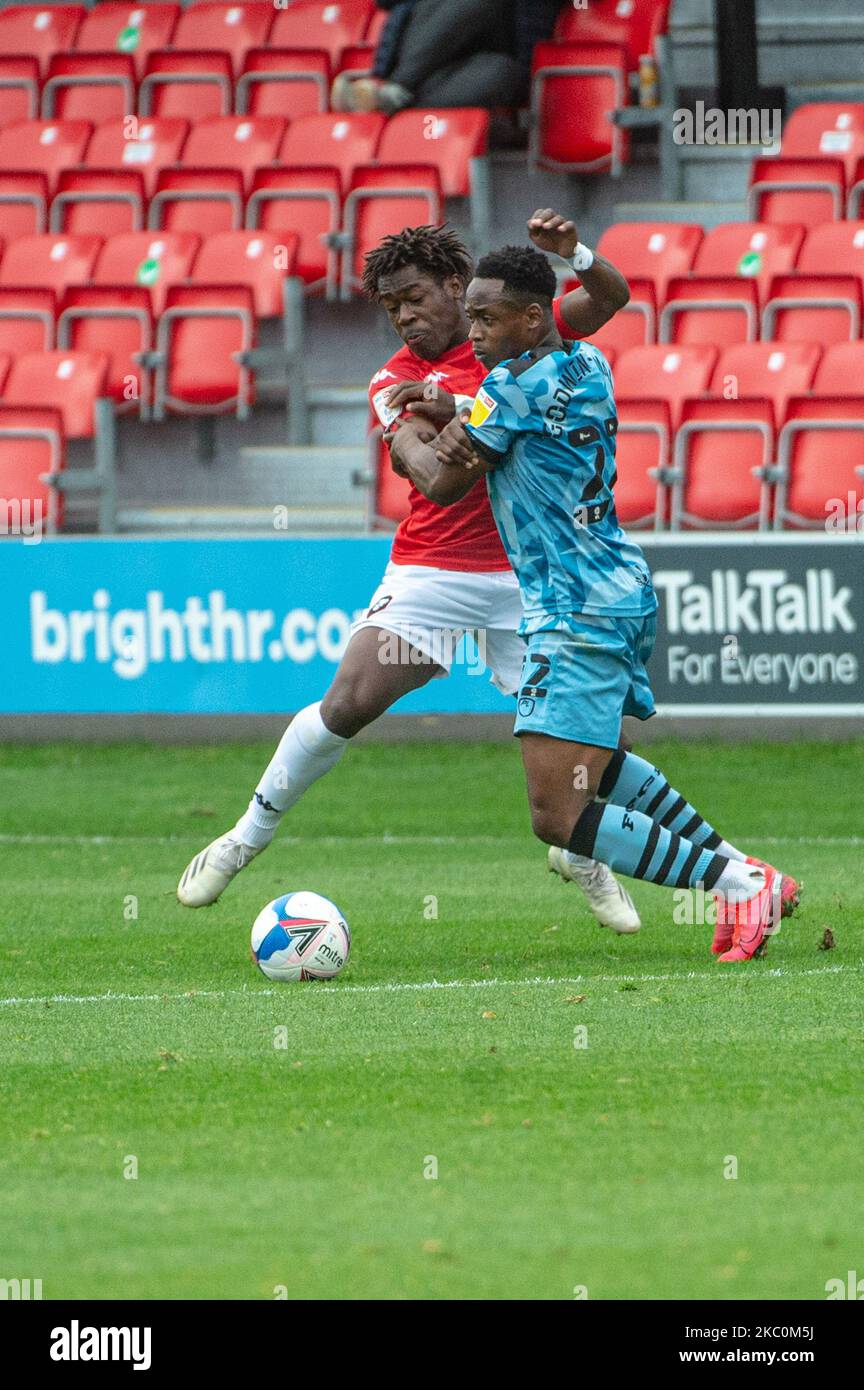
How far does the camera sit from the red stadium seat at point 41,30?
19.7 metres

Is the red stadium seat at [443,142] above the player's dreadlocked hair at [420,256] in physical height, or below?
above

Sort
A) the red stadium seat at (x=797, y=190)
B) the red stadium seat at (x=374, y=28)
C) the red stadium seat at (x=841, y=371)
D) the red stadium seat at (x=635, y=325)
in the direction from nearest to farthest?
the red stadium seat at (x=841, y=371) < the red stadium seat at (x=635, y=325) < the red stadium seat at (x=797, y=190) < the red stadium seat at (x=374, y=28)

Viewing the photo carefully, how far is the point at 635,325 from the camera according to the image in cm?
1527

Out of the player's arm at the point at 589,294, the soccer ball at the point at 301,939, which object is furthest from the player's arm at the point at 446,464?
the soccer ball at the point at 301,939

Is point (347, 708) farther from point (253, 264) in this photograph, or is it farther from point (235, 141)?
point (235, 141)

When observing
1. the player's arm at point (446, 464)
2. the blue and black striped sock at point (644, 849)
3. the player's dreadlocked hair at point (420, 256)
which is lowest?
the blue and black striped sock at point (644, 849)

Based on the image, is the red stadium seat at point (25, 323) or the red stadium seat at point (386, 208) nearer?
the red stadium seat at point (386, 208)

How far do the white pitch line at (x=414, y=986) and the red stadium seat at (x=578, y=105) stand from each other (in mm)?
11000

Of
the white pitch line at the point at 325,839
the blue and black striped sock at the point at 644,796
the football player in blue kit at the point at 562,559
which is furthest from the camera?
the white pitch line at the point at 325,839

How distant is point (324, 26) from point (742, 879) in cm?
1348

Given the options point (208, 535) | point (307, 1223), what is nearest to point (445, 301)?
point (307, 1223)

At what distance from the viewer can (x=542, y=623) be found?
702 cm

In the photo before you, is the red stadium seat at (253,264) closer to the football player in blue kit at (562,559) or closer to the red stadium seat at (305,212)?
the red stadium seat at (305,212)

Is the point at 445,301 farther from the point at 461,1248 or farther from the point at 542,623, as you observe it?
the point at 461,1248
